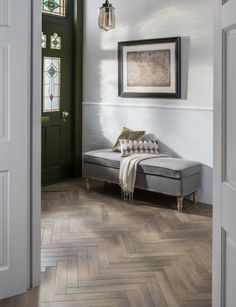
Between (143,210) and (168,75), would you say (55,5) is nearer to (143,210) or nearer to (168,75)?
(168,75)

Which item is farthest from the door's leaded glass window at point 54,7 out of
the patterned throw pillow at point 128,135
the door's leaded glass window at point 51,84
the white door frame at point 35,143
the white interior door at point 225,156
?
the white interior door at point 225,156

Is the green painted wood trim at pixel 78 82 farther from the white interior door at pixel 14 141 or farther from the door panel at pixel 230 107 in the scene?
the door panel at pixel 230 107

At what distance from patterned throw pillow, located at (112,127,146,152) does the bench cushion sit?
11.7 inches

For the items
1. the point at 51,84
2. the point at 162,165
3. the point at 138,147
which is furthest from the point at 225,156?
the point at 51,84

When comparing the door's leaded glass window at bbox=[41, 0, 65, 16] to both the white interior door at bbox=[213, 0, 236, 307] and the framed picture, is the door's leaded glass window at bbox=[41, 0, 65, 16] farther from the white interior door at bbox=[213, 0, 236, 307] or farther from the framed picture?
the white interior door at bbox=[213, 0, 236, 307]

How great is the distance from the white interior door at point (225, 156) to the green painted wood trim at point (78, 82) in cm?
503

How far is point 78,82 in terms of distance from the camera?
6.91 metres

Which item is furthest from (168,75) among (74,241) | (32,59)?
(32,59)

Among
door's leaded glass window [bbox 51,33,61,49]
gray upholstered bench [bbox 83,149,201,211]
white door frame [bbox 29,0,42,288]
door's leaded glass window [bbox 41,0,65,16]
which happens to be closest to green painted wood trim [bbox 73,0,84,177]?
door's leaded glass window [bbox 41,0,65,16]

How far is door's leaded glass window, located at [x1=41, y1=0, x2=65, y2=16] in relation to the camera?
254 inches

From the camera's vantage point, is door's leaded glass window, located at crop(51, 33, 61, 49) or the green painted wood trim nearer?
door's leaded glass window, located at crop(51, 33, 61, 49)

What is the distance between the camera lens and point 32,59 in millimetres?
2869

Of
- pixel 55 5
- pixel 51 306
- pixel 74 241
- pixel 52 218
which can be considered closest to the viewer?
pixel 51 306

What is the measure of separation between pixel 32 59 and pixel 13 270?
1.41 metres
